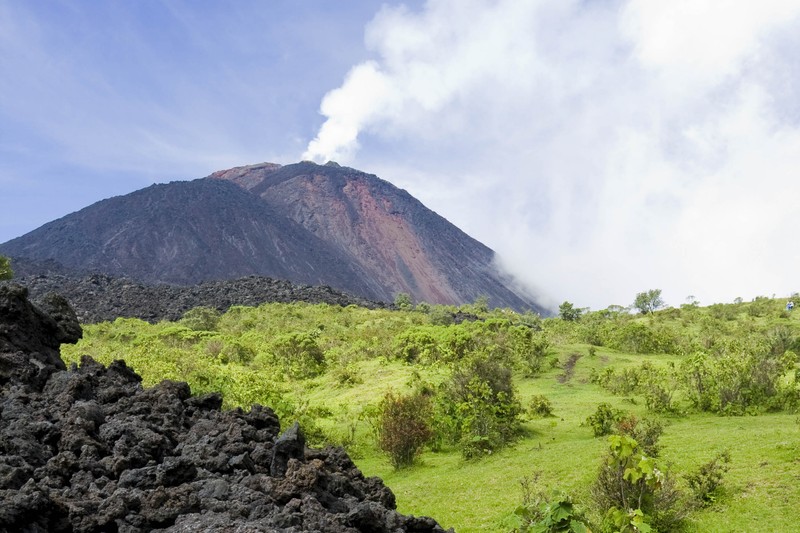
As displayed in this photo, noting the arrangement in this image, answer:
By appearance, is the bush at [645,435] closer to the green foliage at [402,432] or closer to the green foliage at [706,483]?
the green foliage at [706,483]

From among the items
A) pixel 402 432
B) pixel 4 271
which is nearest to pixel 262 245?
pixel 4 271

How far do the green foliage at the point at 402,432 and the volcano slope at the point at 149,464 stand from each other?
7890 mm

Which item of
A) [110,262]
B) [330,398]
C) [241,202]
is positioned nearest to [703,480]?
[330,398]

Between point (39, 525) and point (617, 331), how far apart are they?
3802cm

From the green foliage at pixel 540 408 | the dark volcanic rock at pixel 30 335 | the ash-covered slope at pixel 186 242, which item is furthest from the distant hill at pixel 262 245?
the green foliage at pixel 540 408

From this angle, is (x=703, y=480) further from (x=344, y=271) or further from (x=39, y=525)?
(x=344, y=271)

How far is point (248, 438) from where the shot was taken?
→ 27.0 ft

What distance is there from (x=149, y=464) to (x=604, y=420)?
14926 mm

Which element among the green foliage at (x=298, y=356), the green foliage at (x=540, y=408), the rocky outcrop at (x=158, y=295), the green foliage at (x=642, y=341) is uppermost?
the rocky outcrop at (x=158, y=295)

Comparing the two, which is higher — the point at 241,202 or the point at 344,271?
the point at 241,202

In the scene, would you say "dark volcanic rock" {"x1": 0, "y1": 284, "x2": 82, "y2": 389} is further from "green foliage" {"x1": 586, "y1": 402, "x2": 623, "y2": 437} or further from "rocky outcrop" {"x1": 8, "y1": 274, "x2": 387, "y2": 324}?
"rocky outcrop" {"x1": 8, "y1": 274, "x2": 387, "y2": 324}

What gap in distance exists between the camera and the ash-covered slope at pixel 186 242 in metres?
127

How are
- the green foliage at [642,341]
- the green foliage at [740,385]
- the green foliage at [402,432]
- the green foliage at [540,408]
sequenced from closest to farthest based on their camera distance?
the green foliage at [402,432] < the green foliage at [740,385] < the green foliage at [540,408] < the green foliage at [642,341]

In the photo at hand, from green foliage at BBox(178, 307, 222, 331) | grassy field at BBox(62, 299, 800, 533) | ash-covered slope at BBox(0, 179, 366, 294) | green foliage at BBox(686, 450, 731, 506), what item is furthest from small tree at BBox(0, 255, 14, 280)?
ash-covered slope at BBox(0, 179, 366, 294)
